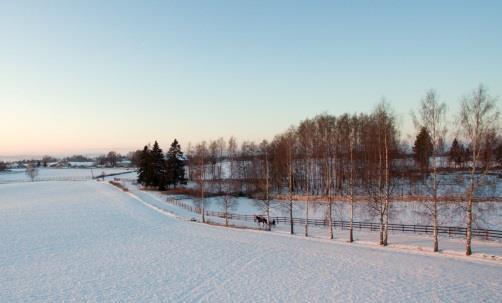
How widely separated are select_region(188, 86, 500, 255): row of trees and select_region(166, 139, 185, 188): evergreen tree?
6.42 metres

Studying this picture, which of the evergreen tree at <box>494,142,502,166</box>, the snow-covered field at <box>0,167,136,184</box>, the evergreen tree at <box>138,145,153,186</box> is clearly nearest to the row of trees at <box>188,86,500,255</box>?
the evergreen tree at <box>494,142,502,166</box>

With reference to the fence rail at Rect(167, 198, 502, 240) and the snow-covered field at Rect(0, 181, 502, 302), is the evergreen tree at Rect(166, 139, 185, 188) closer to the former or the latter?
the fence rail at Rect(167, 198, 502, 240)

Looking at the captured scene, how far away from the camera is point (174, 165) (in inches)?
2842

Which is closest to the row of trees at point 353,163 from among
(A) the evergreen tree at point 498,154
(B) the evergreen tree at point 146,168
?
(A) the evergreen tree at point 498,154

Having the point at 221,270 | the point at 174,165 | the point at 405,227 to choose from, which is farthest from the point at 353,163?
the point at 174,165

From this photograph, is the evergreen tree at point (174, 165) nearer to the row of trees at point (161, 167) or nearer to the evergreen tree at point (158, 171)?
the row of trees at point (161, 167)

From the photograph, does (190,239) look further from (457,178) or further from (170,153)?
(170,153)

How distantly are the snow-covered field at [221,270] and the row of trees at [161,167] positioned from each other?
39724 millimetres

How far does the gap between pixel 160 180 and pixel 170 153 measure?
628 cm

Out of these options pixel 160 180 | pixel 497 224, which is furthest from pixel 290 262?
pixel 160 180

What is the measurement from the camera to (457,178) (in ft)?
73.7

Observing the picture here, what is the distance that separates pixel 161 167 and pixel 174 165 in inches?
108

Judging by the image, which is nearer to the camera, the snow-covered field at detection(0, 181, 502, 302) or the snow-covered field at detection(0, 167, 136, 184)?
the snow-covered field at detection(0, 181, 502, 302)

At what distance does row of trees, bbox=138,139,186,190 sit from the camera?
232 ft
